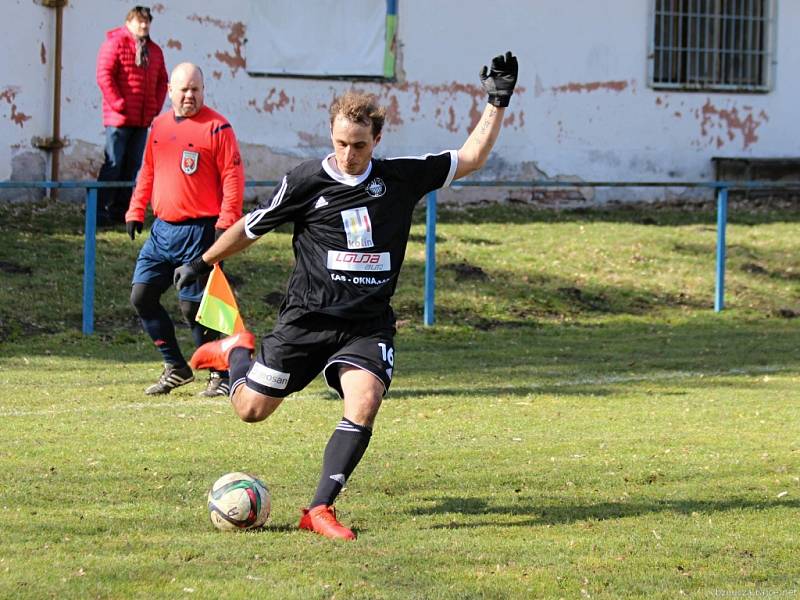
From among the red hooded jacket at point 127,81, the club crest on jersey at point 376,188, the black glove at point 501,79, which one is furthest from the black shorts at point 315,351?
the red hooded jacket at point 127,81

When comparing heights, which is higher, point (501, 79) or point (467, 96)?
point (467, 96)

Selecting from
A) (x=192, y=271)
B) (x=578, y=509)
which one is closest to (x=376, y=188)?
(x=192, y=271)

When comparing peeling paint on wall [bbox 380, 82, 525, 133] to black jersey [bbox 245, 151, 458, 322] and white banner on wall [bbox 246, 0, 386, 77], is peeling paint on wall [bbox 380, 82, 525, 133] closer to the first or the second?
white banner on wall [bbox 246, 0, 386, 77]

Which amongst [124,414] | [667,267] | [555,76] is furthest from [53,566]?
[555,76]

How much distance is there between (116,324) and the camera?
1358cm

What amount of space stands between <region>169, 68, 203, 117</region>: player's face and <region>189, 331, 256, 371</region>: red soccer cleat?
2650mm

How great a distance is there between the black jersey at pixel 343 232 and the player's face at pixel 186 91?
10.8ft

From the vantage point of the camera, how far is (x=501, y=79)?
6.70m

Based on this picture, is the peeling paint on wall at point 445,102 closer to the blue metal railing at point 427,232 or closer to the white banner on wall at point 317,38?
the white banner on wall at point 317,38

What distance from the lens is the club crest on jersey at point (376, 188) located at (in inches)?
256

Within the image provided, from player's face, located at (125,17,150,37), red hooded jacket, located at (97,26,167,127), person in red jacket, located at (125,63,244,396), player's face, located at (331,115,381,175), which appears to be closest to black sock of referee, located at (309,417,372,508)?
player's face, located at (331,115,381,175)

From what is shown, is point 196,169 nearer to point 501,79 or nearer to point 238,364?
point 238,364

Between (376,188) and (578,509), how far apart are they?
172cm

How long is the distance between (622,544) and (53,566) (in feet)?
7.35
